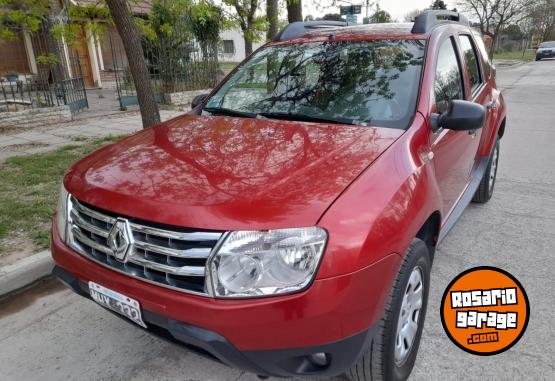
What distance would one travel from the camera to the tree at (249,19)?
359 inches

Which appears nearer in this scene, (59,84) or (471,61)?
(471,61)

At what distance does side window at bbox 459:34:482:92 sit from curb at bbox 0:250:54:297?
3.69m

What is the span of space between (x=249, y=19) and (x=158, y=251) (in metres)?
8.64

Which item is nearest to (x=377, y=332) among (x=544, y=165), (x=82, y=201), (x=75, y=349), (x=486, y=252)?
(x=82, y=201)

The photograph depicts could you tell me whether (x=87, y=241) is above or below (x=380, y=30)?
below

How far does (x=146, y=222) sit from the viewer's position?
1.88 metres

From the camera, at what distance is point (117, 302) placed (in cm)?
205

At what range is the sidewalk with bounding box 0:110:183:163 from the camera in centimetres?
736

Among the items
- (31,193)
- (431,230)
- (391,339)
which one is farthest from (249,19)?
(391,339)

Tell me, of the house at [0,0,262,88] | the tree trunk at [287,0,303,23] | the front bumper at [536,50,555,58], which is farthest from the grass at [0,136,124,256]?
the front bumper at [536,50,555,58]

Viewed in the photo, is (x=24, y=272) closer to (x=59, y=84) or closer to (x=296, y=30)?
(x=296, y=30)

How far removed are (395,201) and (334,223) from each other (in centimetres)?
37

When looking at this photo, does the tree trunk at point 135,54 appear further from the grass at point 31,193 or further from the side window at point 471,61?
the side window at point 471,61

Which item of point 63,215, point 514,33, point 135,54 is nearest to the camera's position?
point 63,215
